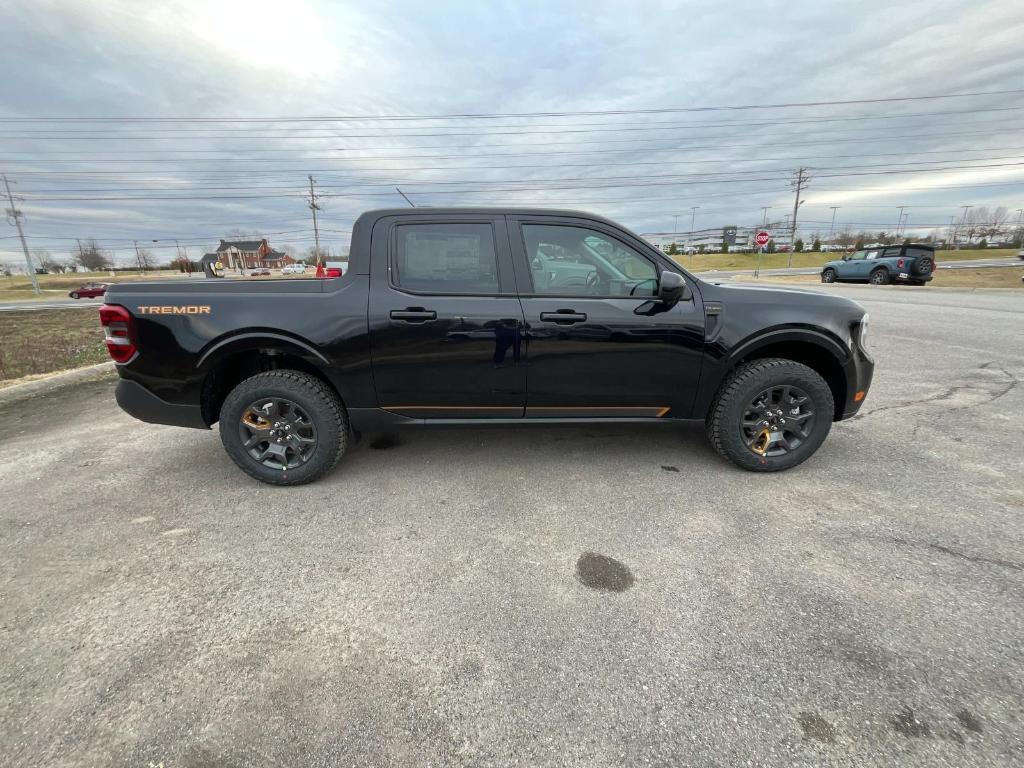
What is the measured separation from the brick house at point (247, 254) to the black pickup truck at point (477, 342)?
74130 millimetres

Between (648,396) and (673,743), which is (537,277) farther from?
(673,743)

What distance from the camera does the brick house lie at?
70.8m

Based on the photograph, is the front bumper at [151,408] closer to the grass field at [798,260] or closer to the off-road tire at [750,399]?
the off-road tire at [750,399]

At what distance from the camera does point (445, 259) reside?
3.13 metres

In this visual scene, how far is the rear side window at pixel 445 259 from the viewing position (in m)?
3.09

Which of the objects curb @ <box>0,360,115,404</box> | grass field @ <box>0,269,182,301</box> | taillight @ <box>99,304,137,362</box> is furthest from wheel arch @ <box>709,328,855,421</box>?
grass field @ <box>0,269,182,301</box>

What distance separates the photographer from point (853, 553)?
95.3 inches

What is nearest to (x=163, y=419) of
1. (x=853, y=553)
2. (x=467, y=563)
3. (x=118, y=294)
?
(x=118, y=294)

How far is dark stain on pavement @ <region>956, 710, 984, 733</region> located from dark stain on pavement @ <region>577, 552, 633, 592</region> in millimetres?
1152

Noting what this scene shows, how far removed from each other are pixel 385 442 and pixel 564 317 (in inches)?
75.4

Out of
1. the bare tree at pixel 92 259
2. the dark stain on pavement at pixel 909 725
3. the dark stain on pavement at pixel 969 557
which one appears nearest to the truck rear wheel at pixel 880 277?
the dark stain on pavement at pixel 969 557

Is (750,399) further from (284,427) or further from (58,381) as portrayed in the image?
(58,381)

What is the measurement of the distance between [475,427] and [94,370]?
6.06 m

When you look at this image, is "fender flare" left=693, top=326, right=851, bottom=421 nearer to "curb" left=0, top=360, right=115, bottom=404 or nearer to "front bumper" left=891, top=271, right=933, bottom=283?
"curb" left=0, top=360, right=115, bottom=404
